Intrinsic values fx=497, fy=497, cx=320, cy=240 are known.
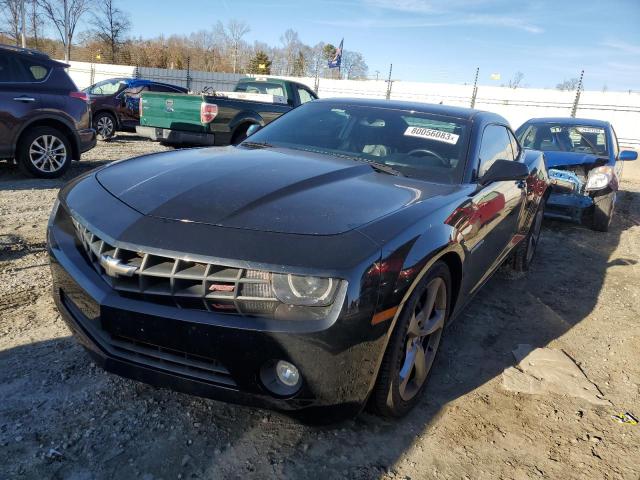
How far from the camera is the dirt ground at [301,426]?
2016 mm

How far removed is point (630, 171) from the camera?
15102mm

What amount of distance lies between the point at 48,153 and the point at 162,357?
603 centimetres

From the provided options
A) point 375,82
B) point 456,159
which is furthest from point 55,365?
point 375,82

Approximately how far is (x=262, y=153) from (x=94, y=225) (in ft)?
4.14

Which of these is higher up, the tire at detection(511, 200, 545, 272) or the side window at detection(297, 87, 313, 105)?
the side window at detection(297, 87, 313, 105)

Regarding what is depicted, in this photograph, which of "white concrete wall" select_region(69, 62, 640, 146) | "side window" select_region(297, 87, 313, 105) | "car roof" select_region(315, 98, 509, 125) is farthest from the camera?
"white concrete wall" select_region(69, 62, 640, 146)

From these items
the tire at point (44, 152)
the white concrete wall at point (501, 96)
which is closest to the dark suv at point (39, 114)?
the tire at point (44, 152)

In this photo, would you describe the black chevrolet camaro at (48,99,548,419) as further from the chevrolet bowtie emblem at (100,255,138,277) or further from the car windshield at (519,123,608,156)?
the car windshield at (519,123,608,156)

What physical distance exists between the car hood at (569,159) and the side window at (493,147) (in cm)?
320

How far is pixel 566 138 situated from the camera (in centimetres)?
770

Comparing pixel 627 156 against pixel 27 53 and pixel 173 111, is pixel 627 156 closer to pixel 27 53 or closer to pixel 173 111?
pixel 173 111

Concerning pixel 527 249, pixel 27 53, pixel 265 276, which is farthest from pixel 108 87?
pixel 265 276

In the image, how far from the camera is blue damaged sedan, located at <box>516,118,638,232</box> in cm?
676

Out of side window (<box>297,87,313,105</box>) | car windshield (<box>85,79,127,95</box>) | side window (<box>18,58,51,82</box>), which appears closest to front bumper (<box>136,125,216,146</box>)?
side window (<box>18,58,51,82</box>)
